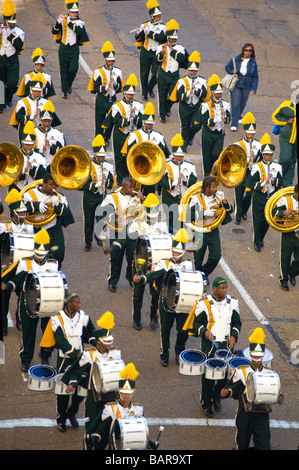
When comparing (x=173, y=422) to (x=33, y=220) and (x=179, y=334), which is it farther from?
(x=33, y=220)

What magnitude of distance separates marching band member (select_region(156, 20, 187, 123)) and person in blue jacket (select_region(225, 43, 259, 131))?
0.97m


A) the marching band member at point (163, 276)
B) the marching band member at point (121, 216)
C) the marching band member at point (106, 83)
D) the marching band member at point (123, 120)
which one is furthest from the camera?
the marching band member at point (106, 83)

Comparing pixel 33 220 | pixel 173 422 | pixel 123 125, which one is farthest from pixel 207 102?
pixel 173 422

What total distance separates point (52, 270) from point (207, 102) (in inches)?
244

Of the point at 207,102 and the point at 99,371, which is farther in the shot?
the point at 207,102

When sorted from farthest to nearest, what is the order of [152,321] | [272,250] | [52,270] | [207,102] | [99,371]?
[207,102] → [272,250] → [152,321] → [52,270] → [99,371]

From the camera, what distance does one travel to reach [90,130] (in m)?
19.7

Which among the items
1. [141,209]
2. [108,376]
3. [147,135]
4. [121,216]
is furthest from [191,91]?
[108,376]

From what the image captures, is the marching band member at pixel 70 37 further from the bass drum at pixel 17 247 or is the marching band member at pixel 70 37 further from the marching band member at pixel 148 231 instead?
the bass drum at pixel 17 247

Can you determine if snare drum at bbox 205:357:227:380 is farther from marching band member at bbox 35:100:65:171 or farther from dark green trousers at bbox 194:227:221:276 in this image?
marching band member at bbox 35:100:65:171

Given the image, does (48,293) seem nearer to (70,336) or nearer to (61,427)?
(70,336)

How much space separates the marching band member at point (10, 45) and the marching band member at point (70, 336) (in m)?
8.67

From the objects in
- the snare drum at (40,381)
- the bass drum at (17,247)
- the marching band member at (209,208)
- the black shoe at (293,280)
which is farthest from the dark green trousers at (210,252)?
the snare drum at (40,381)

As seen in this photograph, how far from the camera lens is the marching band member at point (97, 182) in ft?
50.7
